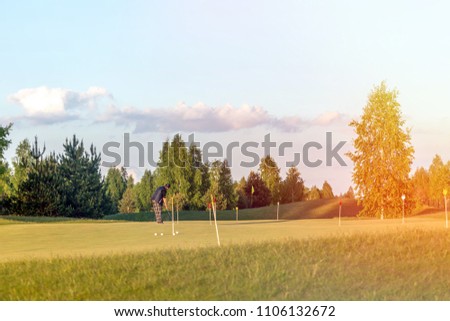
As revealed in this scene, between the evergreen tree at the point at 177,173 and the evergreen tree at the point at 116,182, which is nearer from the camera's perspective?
the evergreen tree at the point at 177,173

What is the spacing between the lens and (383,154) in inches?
1967

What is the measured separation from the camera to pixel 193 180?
77.0m

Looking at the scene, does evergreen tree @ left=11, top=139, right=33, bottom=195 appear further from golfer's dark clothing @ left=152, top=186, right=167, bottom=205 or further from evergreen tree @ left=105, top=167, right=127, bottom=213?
golfer's dark clothing @ left=152, top=186, right=167, bottom=205

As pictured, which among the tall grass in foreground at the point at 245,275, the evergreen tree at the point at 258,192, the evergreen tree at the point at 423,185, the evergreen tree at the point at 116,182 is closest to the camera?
the tall grass in foreground at the point at 245,275

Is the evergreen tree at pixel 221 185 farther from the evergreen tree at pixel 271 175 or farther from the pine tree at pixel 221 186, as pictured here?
the evergreen tree at pixel 271 175

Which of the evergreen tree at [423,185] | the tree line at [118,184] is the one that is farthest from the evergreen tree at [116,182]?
the evergreen tree at [423,185]

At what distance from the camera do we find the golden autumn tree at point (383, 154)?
49.6m

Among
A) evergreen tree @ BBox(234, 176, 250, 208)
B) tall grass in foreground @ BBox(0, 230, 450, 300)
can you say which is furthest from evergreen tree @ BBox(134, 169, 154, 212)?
tall grass in foreground @ BBox(0, 230, 450, 300)

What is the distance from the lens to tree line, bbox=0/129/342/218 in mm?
58688

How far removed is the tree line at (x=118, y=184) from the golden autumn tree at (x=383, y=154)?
1476 cm

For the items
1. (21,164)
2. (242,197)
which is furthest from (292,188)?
(21,164)

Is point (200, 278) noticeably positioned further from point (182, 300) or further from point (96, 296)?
point (96, 296)

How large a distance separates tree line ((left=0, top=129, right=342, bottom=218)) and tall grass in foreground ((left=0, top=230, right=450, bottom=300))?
129ft

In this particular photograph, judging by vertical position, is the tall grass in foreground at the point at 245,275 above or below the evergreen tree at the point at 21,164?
below
